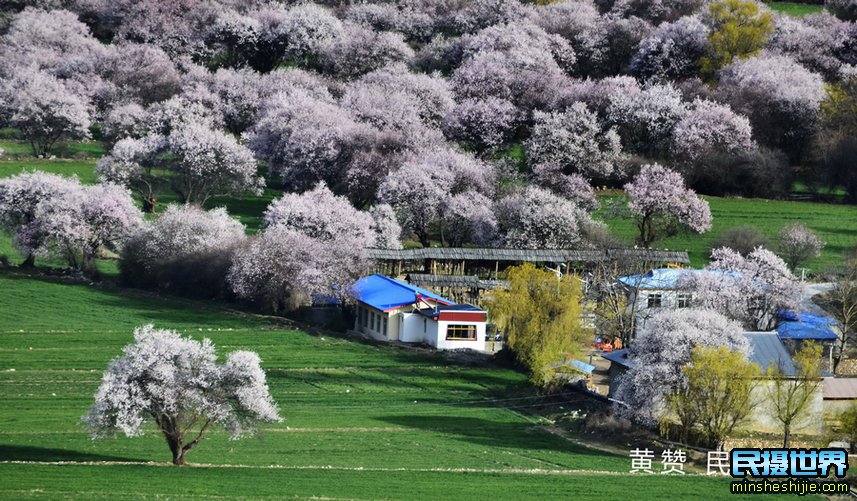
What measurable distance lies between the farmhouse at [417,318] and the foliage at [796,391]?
18039 mm

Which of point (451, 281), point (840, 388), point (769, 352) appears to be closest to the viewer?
point (840, 388)

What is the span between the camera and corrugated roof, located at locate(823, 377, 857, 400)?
218 feet

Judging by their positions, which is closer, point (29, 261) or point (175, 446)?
point (175, 446)

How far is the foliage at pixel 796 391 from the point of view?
6316 cm

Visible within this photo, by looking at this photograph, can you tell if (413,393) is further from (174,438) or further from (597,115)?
(597,115)

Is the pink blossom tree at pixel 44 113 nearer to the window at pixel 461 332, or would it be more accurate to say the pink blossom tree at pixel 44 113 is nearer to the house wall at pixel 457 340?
the house wall at pixel 457 340

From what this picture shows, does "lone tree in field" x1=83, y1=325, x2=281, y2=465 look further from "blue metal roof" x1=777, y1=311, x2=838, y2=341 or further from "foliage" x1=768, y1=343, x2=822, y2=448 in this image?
"blue metal roof" x1=777, y1=311, x2=838, y2=341

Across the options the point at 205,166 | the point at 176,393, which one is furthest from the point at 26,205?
the point at 176,393

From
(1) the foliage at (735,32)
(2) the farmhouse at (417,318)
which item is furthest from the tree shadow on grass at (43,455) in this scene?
(1) the foliage at (735,32)

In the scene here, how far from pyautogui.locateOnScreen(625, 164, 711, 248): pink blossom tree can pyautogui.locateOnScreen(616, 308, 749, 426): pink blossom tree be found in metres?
31.5

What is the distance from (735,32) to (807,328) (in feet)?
209

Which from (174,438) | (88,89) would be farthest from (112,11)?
(174,438)

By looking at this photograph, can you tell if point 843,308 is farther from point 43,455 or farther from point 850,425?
point 43,455

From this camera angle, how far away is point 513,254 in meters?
90.6
